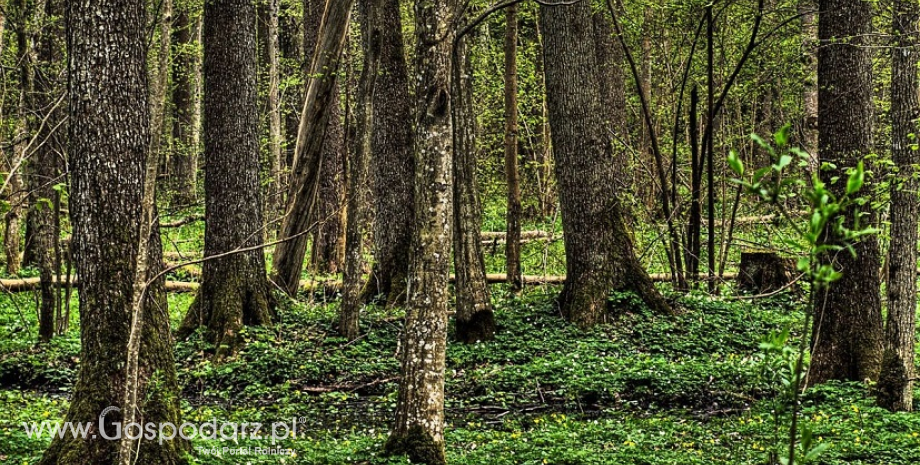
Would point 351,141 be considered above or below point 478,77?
below

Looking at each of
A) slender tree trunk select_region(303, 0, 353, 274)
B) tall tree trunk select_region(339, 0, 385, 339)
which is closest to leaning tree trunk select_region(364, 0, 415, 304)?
tall tree trunk select_region(339, 0, 385, 339)

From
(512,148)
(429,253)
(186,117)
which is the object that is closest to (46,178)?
(512,148)

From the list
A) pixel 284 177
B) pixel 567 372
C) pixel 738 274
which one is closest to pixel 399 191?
pixel 567 372

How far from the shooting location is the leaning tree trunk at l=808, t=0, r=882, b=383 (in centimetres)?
938

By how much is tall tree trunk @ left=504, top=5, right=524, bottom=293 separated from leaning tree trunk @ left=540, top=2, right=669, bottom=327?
1126mm

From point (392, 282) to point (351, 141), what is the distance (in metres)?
7.80

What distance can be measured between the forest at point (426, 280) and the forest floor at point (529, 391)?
1.9 inches

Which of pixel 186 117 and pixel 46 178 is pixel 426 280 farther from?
pixel 186 117

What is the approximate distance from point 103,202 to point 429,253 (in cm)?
255

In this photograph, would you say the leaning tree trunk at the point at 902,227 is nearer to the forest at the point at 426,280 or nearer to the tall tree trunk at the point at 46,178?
the forest at the point at 426,280

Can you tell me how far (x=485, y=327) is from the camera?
Result: 12391mm

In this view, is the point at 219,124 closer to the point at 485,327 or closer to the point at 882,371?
the point at 485,327

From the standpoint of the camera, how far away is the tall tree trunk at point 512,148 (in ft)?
46.6

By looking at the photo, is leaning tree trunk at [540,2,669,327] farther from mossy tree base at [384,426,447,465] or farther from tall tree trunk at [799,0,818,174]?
mossy tree base at [384,426,447,465]
